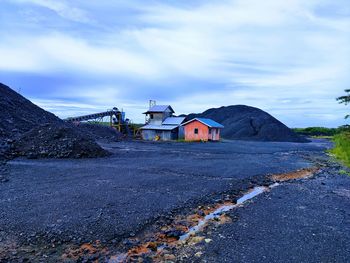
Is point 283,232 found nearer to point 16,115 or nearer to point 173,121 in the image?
point 16,115

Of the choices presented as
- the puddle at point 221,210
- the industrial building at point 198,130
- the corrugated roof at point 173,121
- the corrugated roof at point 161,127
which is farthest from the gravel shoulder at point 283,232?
the corrugated roof at point 173,121

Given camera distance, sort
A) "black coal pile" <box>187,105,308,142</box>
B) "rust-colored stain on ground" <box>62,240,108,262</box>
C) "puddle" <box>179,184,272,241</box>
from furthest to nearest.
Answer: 1. "black coal pile" <box>187,105,308,142</box>
2. "puddle" <box>179,184,272,241</box>
3. "rust-colored stain on ground" <box>62,240,108,262</box>

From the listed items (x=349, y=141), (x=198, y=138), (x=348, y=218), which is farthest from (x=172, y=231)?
(x=198, y=138)

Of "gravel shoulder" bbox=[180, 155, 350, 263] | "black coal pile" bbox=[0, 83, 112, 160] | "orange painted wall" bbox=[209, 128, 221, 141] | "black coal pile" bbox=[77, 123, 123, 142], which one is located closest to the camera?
"gravel shoulder" bbox=[180, 155, 350, 263]

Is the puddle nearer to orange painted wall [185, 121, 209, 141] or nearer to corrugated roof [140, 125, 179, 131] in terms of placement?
orange painted wall [185, 121, 209, 141]

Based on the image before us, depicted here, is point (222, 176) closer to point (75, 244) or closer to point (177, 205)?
point (177, 205)

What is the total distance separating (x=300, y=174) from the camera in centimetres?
1512

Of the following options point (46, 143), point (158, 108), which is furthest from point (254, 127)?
point (46, 143)

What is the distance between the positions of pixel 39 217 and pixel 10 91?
3094 cm

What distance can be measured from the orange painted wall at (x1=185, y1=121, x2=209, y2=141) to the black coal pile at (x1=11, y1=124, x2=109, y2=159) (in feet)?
76.8

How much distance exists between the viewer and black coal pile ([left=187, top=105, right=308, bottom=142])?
56.9 meters

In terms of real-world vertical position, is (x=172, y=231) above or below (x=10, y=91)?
below

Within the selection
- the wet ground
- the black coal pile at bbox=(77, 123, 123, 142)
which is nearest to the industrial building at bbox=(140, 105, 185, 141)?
the black coal pile at bbox=(77, 123, 123, 142)

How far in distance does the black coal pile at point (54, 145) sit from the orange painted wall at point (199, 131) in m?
23.4
